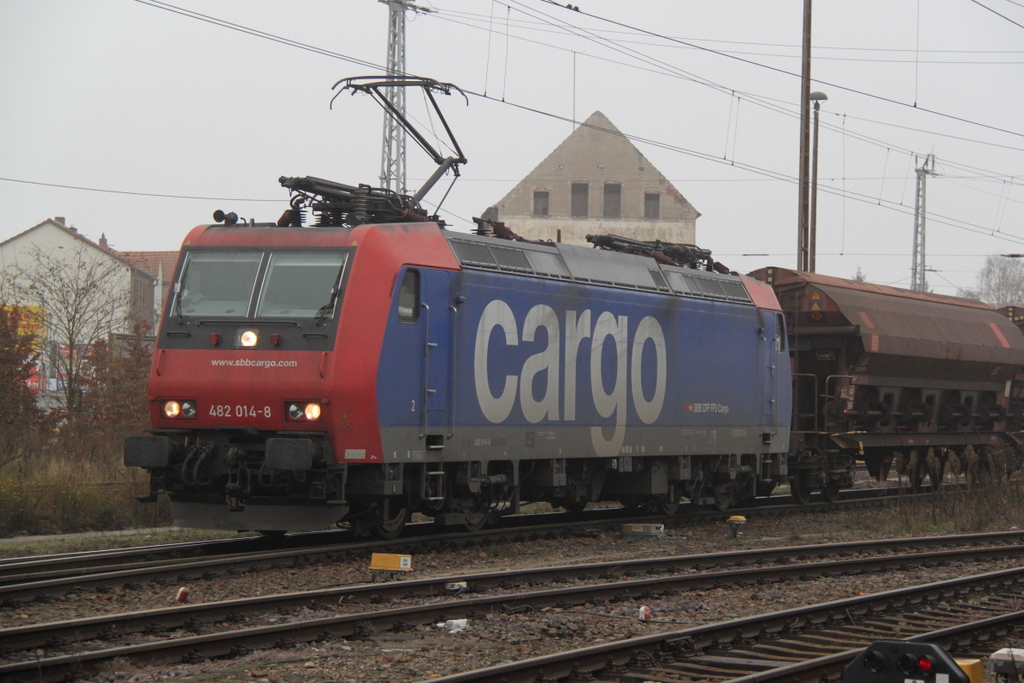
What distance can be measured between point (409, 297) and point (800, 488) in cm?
1104

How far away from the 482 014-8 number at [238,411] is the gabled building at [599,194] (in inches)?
1650

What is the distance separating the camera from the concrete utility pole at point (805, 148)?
2670cm

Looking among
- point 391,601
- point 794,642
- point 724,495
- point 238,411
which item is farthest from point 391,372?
point 724,495

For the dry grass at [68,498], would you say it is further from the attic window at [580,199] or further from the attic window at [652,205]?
the attic window at [652,205]

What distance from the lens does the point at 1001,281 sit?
10850cm

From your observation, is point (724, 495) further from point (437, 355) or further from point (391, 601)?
point (391, 601)

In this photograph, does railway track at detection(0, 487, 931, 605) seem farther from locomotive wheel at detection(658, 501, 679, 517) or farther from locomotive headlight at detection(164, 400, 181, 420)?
locomotive headlight at detection(164, 400, 181, 420)

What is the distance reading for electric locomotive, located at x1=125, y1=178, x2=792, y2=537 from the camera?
38.2 ft

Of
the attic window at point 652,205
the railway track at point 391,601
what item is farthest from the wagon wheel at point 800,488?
the attic window at point 652,205

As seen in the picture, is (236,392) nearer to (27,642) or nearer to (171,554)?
(171,554)

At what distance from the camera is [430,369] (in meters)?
12.5

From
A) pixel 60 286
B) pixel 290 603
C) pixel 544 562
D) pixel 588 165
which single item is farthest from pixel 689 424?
pixel 588 165

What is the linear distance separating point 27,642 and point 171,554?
4685 mm

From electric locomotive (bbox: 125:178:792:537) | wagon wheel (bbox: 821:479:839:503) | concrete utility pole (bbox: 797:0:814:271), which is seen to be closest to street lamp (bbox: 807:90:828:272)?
concrete utility pole (bbox: 797:0:814:271)
